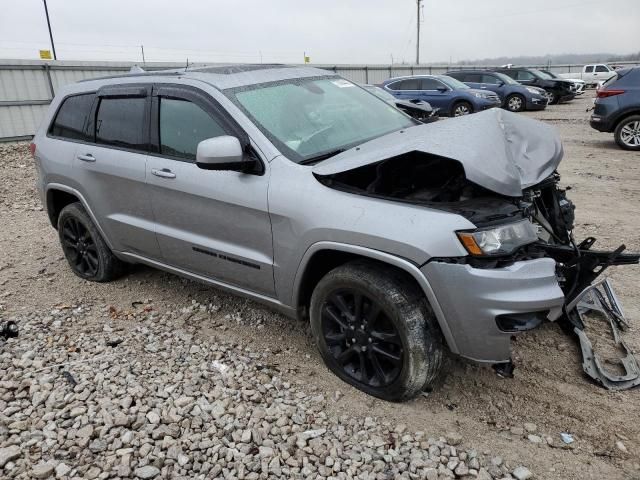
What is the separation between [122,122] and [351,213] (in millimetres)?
2254

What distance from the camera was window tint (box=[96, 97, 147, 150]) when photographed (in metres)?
3.78

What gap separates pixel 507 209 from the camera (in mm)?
2660

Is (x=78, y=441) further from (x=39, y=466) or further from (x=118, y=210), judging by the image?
(x=118, y=210)

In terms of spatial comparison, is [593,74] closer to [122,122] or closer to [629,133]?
[629,133]

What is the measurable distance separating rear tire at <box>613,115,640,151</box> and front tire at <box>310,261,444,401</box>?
368 inches

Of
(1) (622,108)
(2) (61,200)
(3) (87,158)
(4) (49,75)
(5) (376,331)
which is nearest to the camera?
(5) (376,331)

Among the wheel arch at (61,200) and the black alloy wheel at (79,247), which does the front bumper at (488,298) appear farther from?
the black alloy wheel at (79,247)

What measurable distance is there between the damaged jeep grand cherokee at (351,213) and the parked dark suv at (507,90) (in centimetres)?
1634

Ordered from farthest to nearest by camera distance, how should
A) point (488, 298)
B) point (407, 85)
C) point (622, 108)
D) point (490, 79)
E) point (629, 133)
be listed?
point (490, 79), point (407, 85), point (629, 133), point (622, 108), point (488, 298)

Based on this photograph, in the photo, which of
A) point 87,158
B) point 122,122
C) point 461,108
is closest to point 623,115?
point 461,108

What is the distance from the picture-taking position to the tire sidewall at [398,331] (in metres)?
2.61

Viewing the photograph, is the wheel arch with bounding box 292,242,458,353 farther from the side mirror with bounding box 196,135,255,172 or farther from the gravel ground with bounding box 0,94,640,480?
the side mirror with bounding box 196,135,255,172

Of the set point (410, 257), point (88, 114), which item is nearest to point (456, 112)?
point (88, 114)

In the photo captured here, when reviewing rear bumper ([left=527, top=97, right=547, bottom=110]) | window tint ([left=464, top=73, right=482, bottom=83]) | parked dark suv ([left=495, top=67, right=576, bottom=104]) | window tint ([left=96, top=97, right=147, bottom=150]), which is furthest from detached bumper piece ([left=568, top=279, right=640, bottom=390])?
parked dark suv ([left=495, top=67, right=576, bottom=104])
